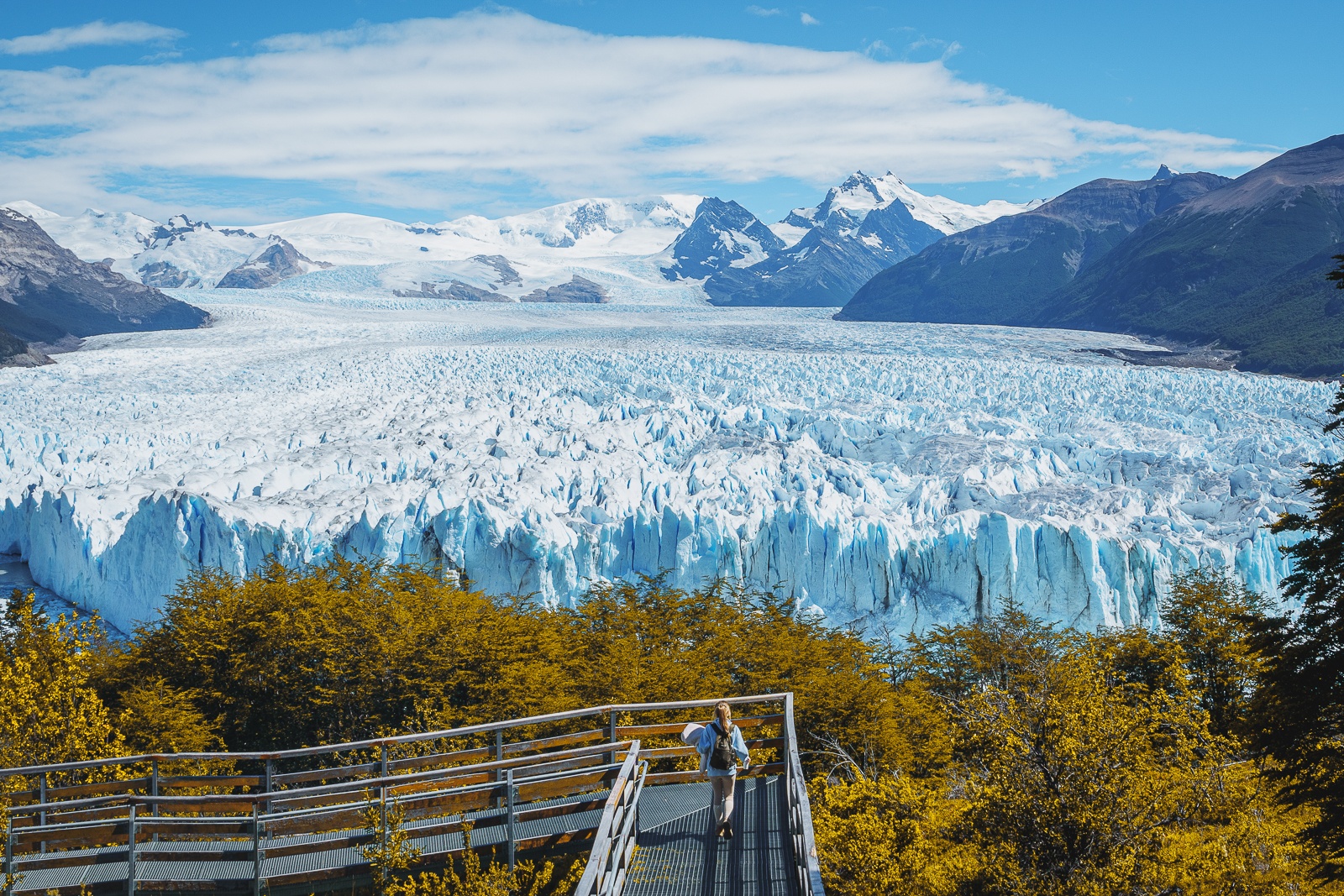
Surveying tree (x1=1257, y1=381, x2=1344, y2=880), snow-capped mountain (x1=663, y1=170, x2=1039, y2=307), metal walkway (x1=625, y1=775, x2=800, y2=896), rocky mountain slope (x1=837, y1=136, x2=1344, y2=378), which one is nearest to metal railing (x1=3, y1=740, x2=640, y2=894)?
metal walkway (x1=625, y1=775, x2=800, y2=896)

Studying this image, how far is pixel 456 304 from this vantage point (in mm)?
77125

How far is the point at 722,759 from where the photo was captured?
7.18 meters

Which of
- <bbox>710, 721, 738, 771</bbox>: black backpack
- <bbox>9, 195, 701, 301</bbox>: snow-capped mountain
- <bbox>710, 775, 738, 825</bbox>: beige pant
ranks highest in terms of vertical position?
<bbox>9, 195, 701, 301</bbox>: snow-capped mountain

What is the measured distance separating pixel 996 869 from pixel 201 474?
21.3 metres

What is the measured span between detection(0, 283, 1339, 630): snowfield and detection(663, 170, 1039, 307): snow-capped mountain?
9171 cm

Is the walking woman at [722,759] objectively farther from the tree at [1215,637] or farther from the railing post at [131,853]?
the tree at [1215,637]

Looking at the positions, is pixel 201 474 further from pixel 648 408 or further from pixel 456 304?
pixel 456 304

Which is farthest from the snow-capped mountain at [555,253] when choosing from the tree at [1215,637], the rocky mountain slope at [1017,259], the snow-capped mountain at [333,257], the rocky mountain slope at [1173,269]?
the tree at [1215,637]

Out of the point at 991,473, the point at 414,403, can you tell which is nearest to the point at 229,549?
the point at 414,403

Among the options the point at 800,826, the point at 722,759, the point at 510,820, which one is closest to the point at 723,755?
the point at 722,759

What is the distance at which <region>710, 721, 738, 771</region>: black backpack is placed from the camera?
7.17 m

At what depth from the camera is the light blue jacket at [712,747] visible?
7191mm

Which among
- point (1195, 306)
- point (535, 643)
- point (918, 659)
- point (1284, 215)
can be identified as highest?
point (1284, 215)

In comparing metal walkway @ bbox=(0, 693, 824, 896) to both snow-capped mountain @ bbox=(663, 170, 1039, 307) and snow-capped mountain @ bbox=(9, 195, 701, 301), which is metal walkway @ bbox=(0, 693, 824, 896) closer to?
snow-capped mountain @ bbox=(9, 195, 701, 301)
